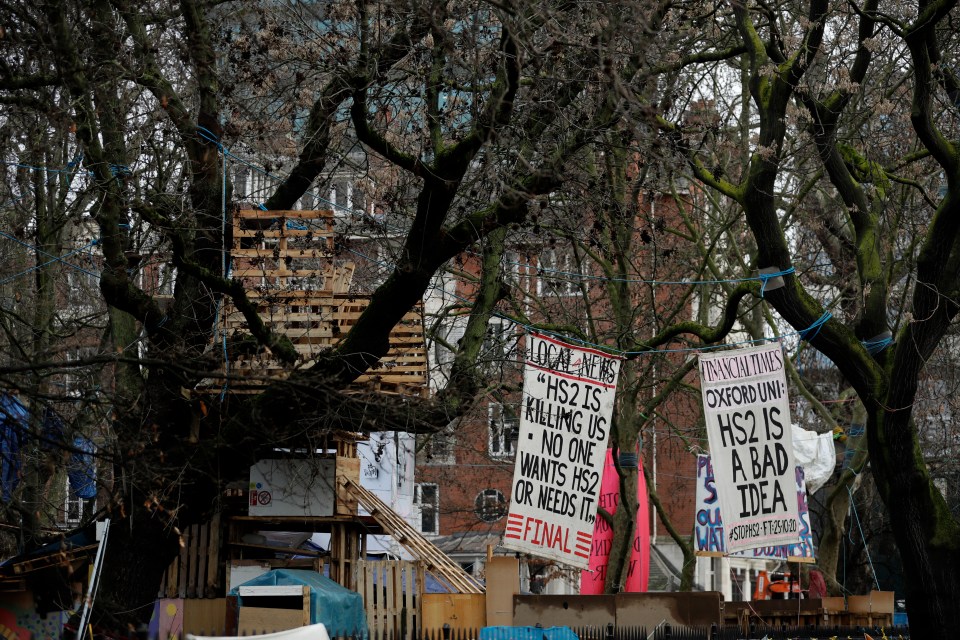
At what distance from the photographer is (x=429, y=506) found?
40.1 m

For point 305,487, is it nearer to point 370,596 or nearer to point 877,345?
point 370,596

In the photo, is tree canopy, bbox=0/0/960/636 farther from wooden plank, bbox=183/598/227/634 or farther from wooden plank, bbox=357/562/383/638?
wooden plank, bbox=357/562/383/638

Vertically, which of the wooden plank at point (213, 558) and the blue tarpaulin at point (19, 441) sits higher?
the blue tarpaulin at point (19, 441)

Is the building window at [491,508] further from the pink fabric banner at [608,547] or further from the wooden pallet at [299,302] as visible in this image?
the wooden pallet at [299,302]

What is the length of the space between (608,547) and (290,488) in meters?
7.75

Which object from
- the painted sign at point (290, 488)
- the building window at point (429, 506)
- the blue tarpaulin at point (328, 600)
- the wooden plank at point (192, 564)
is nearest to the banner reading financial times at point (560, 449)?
the blue tarpaulin at point (328, 600)

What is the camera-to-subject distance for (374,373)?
1328cm

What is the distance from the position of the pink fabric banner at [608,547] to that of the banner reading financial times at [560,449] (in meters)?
6.70

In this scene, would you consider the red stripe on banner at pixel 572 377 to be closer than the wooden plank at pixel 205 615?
Yes

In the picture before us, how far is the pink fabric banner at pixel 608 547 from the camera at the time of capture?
778 inches

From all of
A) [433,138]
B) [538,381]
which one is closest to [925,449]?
[538,381]

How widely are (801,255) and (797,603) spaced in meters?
10.7

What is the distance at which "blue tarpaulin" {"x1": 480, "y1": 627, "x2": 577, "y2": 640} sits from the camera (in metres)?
12.3

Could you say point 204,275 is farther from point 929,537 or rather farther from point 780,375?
point 929,537
